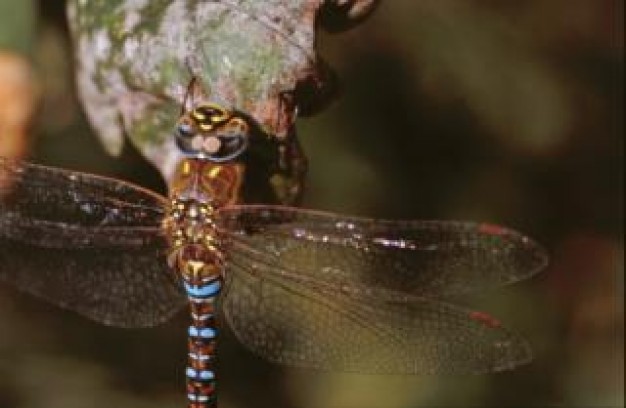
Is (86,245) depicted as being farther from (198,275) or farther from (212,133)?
(212,133)

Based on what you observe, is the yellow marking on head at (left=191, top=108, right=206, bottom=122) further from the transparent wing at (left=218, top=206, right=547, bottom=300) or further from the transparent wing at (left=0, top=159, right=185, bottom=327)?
the transparent wing at (left=0, top=159, right=185, bottom=327)

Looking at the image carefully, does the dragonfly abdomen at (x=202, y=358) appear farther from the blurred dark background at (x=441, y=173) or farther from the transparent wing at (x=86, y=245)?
the blurred dark background at (x=441, y=173)

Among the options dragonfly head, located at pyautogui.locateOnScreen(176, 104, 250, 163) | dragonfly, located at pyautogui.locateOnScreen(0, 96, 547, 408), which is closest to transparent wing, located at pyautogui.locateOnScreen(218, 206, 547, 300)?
dragonfly, located at pyautogui.locateOnScreen(0, 96, 547, 408)

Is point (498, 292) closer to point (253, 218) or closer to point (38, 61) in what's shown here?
point (253, 218)

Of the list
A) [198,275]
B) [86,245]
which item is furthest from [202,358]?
[86,245]

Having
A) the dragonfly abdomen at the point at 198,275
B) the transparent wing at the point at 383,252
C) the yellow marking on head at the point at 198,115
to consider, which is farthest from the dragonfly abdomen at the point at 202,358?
the yellow marking on head at the point at 198,115

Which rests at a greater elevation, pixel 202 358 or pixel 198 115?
pixel 198 115
